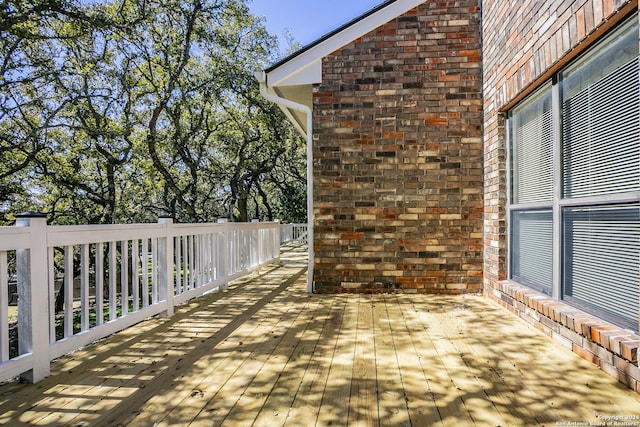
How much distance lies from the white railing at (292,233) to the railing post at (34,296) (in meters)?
10.6

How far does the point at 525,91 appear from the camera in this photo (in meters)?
3.68

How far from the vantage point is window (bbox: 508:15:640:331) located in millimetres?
2393

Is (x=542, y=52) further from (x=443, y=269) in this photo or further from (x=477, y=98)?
(x=443, y=269)

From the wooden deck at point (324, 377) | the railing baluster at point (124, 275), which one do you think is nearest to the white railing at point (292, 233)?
the wooden deck at point (324, 377)

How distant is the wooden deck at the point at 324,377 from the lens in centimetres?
204

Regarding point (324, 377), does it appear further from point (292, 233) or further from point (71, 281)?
point (292, 233)

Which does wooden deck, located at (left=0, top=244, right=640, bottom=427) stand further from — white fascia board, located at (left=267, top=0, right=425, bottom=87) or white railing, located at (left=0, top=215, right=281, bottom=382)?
white fascia board, located at (left=267, top=0, right=425, bottom=87)

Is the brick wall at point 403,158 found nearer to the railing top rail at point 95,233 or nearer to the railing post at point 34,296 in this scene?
the railing top rail at point 95,233

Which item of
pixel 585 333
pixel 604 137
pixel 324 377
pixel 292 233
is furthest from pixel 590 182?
pixel 292 233

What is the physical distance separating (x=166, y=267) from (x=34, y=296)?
62.8 inches

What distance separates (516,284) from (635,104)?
2.12 metres

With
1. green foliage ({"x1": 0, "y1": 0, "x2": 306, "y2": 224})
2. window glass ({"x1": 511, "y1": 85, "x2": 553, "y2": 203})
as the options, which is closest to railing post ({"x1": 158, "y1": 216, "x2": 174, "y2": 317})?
window glass ({"x1": 511, "y1": 85, "x2": 553, "y2": 203})

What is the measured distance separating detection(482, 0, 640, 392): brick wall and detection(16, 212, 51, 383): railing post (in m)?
3.18

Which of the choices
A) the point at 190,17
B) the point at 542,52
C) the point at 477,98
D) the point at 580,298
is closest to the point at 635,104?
the point at 542,52
